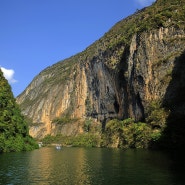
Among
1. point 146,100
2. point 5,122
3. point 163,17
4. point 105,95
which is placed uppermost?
point 163,17

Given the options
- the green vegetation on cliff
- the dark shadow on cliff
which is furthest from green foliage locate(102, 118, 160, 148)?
the green vegetation on cliff

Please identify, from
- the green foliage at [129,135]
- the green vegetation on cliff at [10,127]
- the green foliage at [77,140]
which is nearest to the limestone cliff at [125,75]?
the green foliage at [129,135]

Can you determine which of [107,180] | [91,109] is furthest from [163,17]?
[107,180]

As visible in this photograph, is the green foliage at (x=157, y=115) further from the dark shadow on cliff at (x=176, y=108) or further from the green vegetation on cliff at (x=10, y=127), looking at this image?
the green vegetation on cliff at (x=10, y=127)

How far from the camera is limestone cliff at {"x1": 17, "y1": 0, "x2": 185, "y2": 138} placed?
291 feet

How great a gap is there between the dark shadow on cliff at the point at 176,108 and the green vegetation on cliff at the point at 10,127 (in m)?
28.8

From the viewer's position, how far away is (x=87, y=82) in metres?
155

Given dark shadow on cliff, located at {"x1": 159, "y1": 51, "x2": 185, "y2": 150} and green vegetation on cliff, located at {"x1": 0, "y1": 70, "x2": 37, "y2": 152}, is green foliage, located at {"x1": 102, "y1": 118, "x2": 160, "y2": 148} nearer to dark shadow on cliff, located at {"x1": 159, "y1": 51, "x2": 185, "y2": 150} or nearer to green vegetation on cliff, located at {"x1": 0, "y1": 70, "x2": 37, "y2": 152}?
dark shadow on cliff, located at {"x1": 159, "y1": 51, "x2": 185, "y2": 150}

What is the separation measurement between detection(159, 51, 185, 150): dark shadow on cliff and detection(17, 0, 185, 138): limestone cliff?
4.32ft

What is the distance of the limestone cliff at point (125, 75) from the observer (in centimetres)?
8881

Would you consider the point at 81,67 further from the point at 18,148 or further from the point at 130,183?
the point at 130,183

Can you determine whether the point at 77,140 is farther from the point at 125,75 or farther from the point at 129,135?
the point at 129,135

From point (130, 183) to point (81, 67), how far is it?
135 metres

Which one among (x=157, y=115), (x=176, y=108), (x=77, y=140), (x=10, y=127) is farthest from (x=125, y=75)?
(x=10, y=127)
